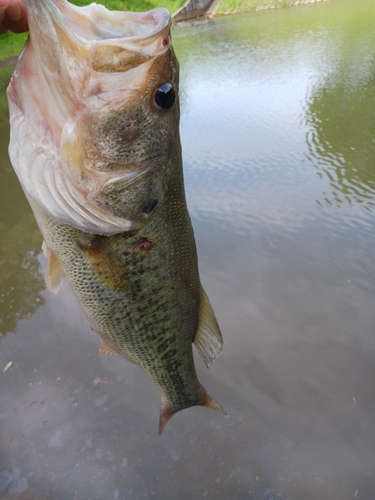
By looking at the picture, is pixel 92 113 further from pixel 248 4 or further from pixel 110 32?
pixel 248 4

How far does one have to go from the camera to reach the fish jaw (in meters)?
0.96

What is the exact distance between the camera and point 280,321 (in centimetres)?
311

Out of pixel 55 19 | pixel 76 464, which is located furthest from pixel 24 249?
pixel 55 19

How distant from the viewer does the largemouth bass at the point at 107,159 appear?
0.97 m

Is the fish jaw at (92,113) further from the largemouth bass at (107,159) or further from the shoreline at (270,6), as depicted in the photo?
the shoreline at (270,6)

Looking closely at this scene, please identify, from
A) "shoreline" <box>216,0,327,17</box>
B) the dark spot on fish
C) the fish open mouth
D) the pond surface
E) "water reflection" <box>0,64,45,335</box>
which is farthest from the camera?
"shoreline" <box>216,0,327,17</box>

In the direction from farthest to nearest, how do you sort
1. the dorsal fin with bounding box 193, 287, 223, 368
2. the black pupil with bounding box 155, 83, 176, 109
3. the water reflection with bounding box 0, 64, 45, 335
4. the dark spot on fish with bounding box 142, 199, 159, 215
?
1. the water reflection with bounding box 0, 64, 45, 335
2. the dorsal fin with bounding box 193, 287, 223, 368
3. the dark spot on fish with bounding box 142, 199, 159, 215
4. the black pupil with bounding box 155, 83, 176, 109

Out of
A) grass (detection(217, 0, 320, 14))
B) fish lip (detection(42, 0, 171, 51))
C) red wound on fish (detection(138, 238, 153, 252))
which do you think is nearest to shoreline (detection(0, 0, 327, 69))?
grass (detection(217, 0, 320, 14))

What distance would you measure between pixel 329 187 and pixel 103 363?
3468 millimetres

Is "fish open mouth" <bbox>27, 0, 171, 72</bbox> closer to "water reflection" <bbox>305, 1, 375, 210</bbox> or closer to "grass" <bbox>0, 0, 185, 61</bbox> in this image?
"water reflection" <bbox>305, 1, 375, 210</bbox>

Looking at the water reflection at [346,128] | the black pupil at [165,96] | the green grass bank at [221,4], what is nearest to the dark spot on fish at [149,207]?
the black pupil at [165,96]

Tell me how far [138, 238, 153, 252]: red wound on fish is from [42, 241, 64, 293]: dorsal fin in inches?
14.0

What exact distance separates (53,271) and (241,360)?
1857 mm

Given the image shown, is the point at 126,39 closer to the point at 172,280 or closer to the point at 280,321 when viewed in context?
the point at 172,280
